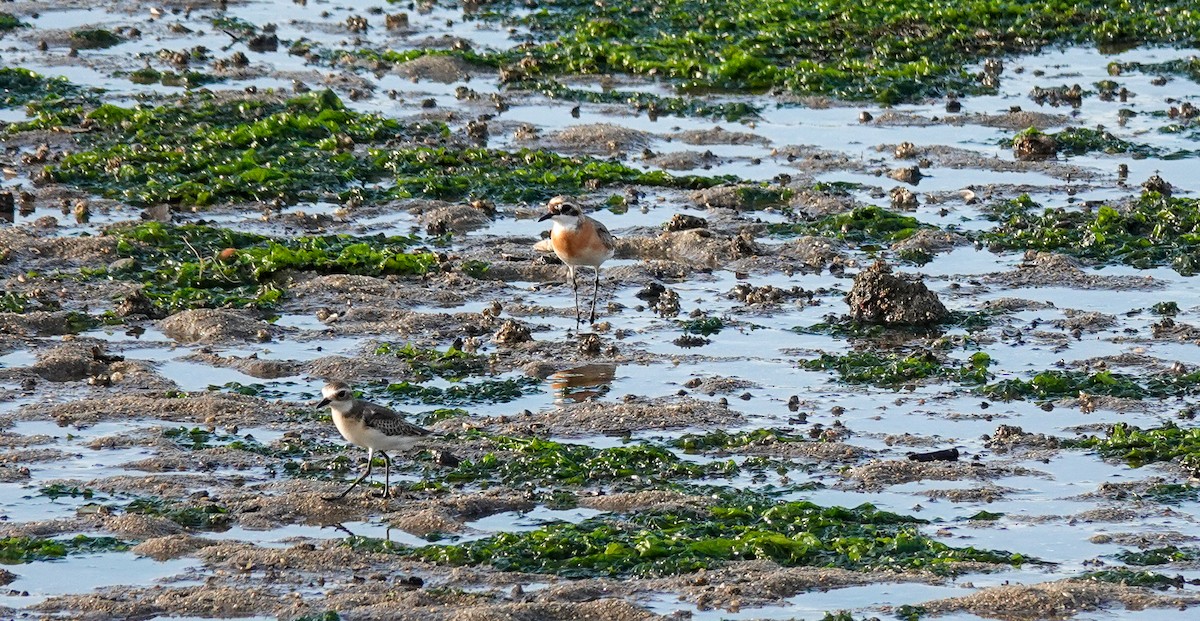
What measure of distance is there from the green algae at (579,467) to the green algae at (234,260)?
12.3 feet

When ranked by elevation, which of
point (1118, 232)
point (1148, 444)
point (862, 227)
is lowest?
point (1148, 444)

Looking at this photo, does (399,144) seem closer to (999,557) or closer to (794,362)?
(794,362)

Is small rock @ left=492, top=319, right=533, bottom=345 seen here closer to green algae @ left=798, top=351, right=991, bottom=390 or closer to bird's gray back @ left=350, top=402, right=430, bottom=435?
green algae @ left=798, top=351, right=991, bottom=390

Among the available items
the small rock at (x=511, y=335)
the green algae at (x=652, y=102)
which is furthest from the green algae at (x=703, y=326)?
the green algae at (x=652, y=102)

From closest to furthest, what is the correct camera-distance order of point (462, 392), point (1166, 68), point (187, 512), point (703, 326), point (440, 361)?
1. point (187, 512)
2. point (462, 392)
3. point (440, 361)
4. point (703, 326)
5. point (1166, 68)

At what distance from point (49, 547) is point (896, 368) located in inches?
227

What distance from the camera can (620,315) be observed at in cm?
1405

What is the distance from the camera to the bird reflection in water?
1212 centimetres

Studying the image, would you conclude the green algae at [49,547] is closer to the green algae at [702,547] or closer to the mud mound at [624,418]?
the green algae at [702,547]

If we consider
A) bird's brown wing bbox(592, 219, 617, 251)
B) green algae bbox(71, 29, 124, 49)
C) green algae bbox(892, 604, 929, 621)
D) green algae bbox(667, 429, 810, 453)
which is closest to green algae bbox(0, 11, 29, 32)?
green algae bbox(71, 29, 124, 49)

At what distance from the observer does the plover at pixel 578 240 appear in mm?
14156

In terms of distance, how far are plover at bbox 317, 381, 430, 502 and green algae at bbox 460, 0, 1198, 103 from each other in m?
10.8

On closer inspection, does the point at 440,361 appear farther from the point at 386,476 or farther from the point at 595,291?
the point at 386,476

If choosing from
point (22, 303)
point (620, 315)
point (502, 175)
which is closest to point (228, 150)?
point (502, 175)
